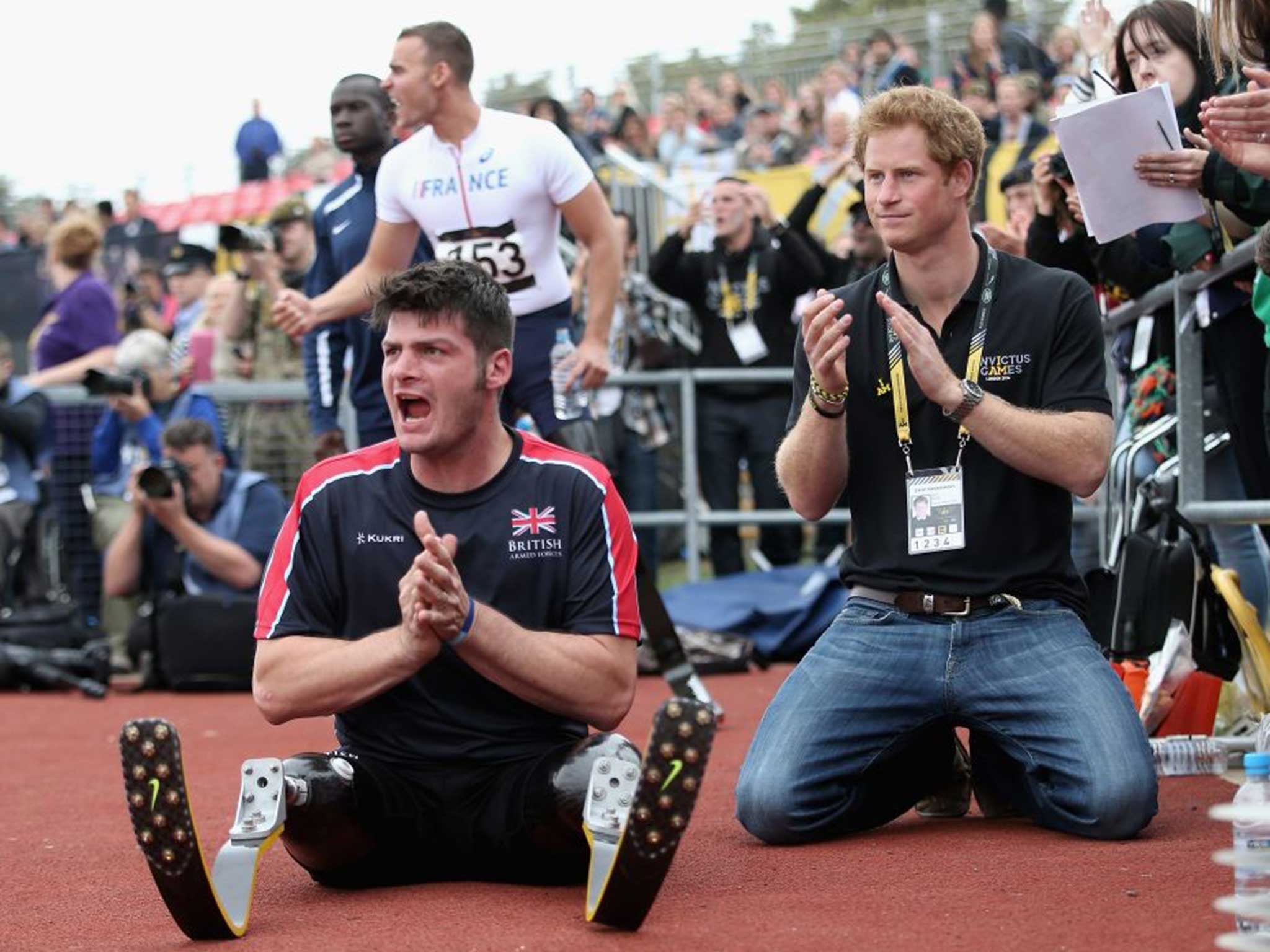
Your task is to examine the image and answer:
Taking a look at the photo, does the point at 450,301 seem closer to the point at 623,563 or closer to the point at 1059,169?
the point at 623,563

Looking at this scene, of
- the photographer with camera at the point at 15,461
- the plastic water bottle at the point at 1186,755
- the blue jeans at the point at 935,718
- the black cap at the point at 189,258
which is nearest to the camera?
the blue jeans at the point at 935,718

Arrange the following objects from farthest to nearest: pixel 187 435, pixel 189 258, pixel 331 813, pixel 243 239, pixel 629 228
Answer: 1. pixel 189 258
2. pixel 629 228
3. pixel 187 435
4. pixel 243 239
5. pixel 331 813

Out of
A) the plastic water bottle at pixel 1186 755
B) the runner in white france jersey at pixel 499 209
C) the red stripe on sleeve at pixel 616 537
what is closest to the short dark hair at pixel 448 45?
the runner in white france jersey at pixel 499 209

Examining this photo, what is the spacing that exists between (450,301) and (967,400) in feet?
3.96

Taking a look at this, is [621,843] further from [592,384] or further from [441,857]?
[592,384]

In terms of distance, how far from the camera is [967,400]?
4.45 metres

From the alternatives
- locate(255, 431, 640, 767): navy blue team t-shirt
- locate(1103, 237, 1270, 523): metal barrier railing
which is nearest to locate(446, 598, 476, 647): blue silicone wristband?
locate(255, 431, 640, 767): navy blue team t-shirt

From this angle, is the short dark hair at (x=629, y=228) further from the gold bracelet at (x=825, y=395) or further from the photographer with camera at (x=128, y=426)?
the gold bracelet at (x=825, y=395)

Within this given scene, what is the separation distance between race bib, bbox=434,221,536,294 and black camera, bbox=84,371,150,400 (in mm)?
4228

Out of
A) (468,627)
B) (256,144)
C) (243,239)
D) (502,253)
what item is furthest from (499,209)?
(256,144)

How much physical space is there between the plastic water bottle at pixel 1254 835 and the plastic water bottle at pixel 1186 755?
184 centimetres

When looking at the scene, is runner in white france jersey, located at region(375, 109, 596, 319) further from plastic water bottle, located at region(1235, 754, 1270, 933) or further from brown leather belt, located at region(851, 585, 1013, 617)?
plastic water bottle, located at region(1235, 754, 1270, 933)

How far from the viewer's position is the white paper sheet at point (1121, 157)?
504 cm

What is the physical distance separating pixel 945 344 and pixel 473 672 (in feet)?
4.84
